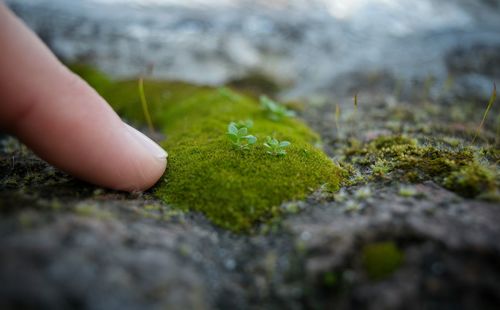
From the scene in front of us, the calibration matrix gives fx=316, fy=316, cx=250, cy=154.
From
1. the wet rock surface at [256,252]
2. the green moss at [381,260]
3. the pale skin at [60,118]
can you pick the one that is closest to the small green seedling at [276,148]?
the wet rock surface at [256,252]

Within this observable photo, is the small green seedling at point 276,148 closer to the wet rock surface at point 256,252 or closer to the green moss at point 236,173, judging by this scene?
the green moss at point 236,173

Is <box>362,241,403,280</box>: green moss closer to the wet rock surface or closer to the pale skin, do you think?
the wet rock surface

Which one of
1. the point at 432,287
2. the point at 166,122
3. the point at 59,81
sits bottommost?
the point at 166,122

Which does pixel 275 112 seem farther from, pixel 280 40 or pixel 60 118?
pixel 280 40

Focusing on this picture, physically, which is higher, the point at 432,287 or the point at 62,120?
the point at 62,120

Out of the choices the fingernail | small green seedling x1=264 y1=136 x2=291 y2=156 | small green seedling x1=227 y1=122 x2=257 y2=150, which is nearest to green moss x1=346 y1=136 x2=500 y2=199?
small green seedling x1=264 y1=136 x2=291 y2=156

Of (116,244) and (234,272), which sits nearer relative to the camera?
(116,244)

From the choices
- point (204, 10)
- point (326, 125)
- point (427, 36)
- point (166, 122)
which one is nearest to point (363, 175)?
point (326, 125)

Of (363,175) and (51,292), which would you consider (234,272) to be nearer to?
(51,292)
